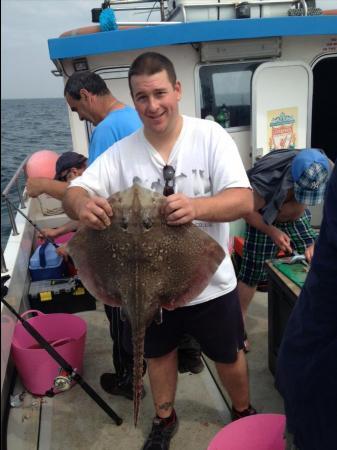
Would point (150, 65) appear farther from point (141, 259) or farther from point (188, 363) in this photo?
point (188, 363)

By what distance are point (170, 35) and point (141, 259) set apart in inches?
165

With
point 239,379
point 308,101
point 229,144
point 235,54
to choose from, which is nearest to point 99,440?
point 239,379

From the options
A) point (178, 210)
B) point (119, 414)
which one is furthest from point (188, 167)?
point (119, 414)

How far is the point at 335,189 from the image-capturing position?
1.14m

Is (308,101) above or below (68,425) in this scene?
above

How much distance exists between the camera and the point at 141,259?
197 cm

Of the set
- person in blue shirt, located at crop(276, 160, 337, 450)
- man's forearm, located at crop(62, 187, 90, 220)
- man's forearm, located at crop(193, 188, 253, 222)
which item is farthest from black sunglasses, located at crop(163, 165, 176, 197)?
person in blue shirt, located at crop(276, 160, 337, 450)

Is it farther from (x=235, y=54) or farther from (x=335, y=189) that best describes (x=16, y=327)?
(x=235, y=54)

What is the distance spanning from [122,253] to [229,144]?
91cm

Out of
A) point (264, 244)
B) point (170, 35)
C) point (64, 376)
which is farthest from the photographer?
point (170, 35)

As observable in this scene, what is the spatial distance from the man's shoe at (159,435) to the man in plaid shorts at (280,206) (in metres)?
1.45

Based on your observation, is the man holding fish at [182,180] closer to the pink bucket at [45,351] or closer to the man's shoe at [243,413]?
the man's shoe at [243,413]

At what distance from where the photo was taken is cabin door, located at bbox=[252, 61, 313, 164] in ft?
19.1

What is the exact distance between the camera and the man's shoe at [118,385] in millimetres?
3373
